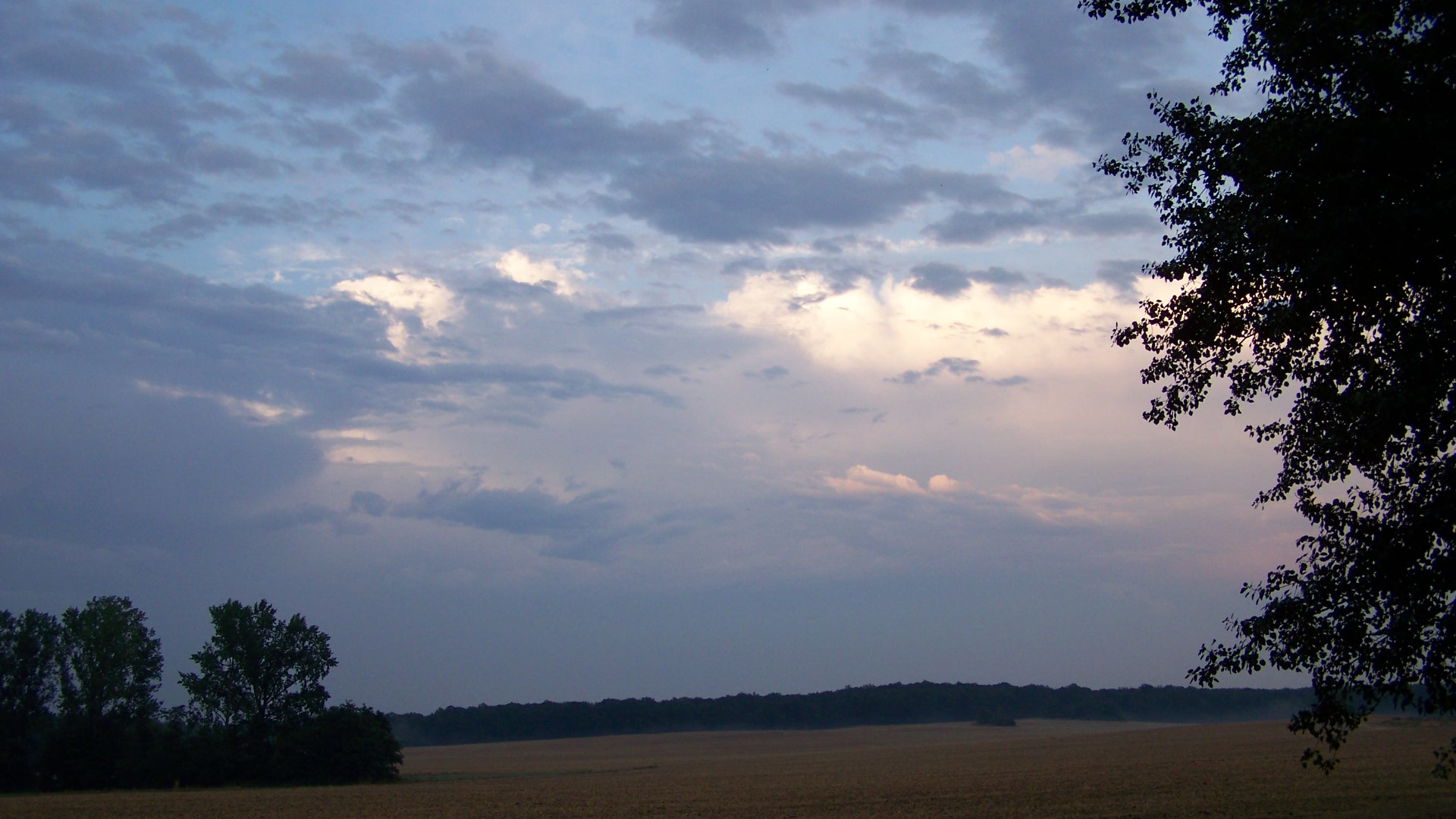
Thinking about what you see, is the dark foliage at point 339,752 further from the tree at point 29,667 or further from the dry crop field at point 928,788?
the tree at point 29,667

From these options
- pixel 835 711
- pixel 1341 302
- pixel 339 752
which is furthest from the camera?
pixel 835 711

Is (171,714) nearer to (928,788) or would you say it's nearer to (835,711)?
(928,788)

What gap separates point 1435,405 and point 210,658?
6994 centimetres

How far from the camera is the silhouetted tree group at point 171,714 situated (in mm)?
57469

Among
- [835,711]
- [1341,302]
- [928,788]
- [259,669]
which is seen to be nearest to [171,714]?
[259,669]

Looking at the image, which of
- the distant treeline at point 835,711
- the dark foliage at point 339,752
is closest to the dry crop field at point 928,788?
the dark foliage at point 339,752

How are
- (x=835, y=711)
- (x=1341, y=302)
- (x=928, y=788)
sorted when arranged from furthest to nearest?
1. (x=835, y=711)
2. (x=928, y=788)
3. (x=1341, y=302)

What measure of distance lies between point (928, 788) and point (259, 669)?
156ft

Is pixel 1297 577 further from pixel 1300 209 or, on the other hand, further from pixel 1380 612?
pixel 1300 209

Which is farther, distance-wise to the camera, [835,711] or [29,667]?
[835,711]

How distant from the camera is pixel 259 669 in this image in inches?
2569

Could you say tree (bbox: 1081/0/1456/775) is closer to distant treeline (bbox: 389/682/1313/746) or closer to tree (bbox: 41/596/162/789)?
tree (bbox: 41/596/162/789)

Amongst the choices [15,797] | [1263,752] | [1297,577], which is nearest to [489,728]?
[15,797]

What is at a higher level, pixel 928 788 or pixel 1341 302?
pixel 1341 302
